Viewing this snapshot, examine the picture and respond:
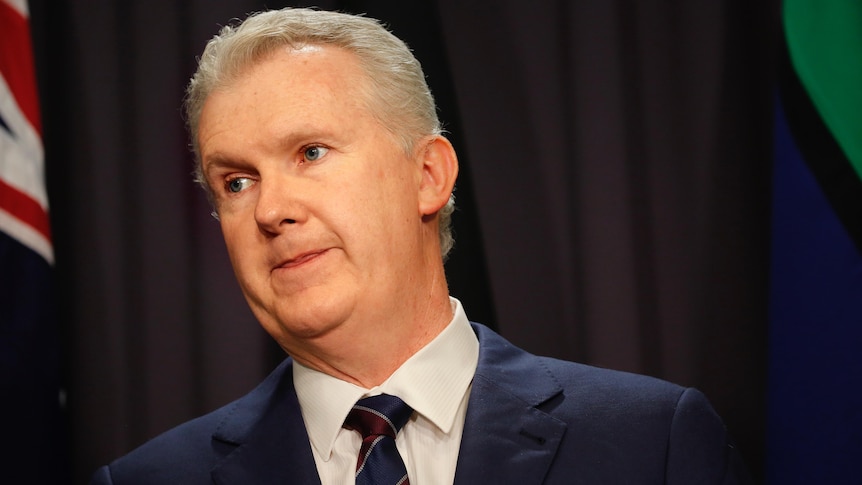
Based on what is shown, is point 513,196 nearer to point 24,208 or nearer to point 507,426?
point 507,426

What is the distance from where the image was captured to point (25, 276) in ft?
7.20

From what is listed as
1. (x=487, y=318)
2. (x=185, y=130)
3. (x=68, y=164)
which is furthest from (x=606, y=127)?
(x=68, y=164)

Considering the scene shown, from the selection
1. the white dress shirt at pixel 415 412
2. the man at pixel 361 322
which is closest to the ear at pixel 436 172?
the man at pixel 361 322

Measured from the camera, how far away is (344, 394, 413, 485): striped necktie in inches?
61.6

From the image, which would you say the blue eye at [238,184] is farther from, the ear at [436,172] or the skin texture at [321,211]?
the ear at [436,172]

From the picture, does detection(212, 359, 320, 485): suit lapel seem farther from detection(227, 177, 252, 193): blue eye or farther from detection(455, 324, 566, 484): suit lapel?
detection(227, 177, 252, 193): blue eye

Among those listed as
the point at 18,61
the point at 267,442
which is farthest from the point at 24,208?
the point at 267,442

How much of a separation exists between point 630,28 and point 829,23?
55 centimetres

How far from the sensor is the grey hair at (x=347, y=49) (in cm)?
168

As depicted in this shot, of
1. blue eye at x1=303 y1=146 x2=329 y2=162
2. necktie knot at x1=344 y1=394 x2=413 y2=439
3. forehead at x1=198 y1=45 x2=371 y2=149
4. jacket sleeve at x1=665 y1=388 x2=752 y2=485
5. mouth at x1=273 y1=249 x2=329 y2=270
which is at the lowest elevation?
jacket sleeve at x1=665 y1=388 x2=752 y2=485

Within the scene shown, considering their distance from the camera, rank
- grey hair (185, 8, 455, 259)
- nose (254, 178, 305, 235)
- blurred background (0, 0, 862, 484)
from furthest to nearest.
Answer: blurred background (0, 0, 862, 484), grey hair (185, 8, 455, 259), nose (254, 178, 305, 235)

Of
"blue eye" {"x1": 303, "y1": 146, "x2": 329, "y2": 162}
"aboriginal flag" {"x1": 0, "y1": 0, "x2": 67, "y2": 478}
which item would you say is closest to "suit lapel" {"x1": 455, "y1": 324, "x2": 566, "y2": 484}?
"blue eye" {"x1": 303, "y1": 146, "x2": 329, "y2": 162}

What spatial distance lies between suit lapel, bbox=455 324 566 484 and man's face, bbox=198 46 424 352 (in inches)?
9.1

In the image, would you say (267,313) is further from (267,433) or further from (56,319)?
(56,319)
